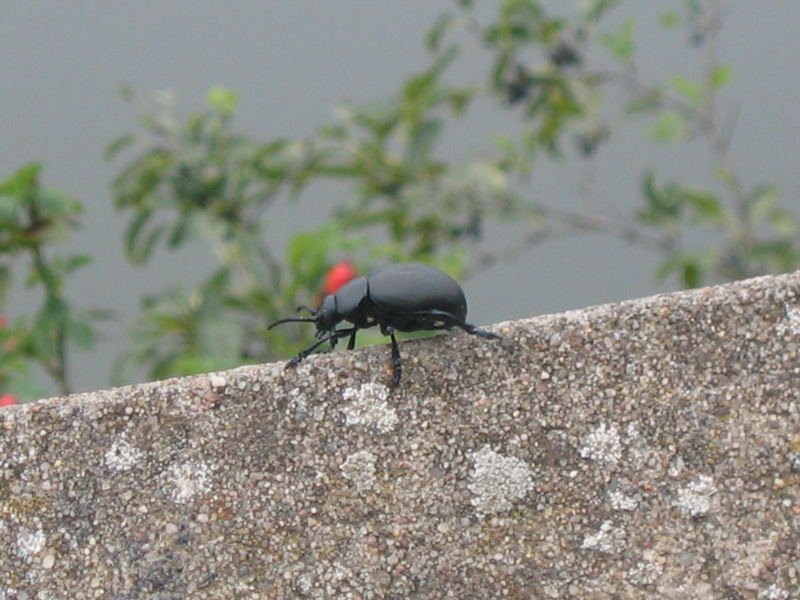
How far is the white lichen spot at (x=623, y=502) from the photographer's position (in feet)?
4.27

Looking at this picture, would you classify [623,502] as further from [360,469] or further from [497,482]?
[360,469]

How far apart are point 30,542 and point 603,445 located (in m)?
0.66

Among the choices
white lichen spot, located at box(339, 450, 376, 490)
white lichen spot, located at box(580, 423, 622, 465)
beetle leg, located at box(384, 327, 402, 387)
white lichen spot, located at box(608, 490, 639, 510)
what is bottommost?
white lichen spot, located at box(608, 490, 639, 510)

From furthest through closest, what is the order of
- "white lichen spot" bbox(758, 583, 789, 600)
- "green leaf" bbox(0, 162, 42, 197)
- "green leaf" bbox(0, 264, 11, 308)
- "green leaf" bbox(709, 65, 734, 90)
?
"green leaf" bbox(709, 65, 734, 90), "green leaf" bbox(0, 264, 11, 308), "green leaf" bbox(0, 162, 42, 197), "white lichen spot" bbox(758, 583, 789, 600)

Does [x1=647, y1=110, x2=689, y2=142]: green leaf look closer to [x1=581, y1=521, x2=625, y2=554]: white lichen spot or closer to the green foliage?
the green foliage

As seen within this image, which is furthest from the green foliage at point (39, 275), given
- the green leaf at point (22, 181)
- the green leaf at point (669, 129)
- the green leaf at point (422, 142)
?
the green leaf at point (669, 129)

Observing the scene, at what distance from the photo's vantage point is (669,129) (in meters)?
3.87

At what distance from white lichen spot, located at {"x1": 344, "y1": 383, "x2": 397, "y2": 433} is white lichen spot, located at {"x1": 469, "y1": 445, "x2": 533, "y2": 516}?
10cm

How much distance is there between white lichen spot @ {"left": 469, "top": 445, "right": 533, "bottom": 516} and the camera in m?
1.31

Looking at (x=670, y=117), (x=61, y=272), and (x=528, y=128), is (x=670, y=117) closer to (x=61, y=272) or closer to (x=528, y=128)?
(x=528, y=128)

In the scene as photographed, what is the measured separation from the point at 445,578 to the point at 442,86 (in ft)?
9.66

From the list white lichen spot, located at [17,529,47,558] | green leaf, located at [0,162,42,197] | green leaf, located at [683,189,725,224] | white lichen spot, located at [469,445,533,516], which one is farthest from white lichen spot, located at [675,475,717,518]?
green leaf, located at [683,189,725,224]

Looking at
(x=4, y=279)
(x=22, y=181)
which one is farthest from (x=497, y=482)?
(x=4, y=279)

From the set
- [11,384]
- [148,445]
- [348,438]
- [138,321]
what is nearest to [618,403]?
[348,438]
